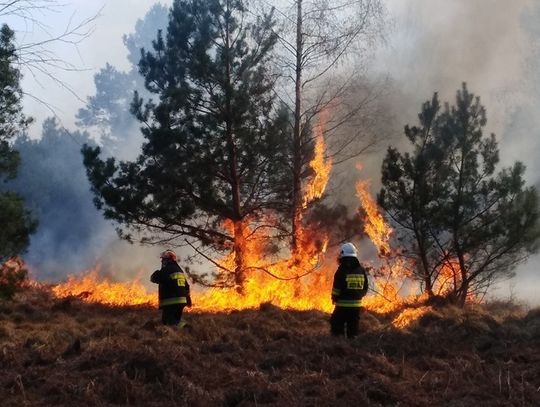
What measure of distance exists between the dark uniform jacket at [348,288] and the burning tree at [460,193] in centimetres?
438

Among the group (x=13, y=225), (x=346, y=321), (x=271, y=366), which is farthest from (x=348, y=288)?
(x=13, y=225)

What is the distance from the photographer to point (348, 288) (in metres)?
8.99

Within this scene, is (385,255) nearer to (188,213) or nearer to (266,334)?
(188,213)

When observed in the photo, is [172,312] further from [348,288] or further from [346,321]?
[348,288]

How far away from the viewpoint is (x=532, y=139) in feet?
76.0

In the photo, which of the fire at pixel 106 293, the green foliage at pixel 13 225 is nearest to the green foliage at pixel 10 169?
the green foliage at pixel 13 225

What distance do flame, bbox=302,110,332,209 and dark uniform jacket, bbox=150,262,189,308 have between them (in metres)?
5.38

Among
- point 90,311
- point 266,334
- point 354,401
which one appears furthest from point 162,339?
point 90,311

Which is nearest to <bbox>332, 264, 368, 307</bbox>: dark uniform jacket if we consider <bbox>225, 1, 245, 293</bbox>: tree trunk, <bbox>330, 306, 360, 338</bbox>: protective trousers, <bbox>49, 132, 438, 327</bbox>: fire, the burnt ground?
<bbox>330, 306, 360, 338</bbox>: protective trousers

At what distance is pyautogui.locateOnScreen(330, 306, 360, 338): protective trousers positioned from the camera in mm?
9047

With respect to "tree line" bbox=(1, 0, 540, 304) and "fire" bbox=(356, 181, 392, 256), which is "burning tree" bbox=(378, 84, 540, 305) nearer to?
"tree line" bbox=(1, 0, 540, 304)

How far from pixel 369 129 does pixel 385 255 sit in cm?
366

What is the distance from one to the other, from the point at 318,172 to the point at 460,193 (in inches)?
141

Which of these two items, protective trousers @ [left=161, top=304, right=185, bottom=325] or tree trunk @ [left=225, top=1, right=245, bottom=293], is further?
tree trunk @ [left=225, top=1, right=245, bottom=293]
